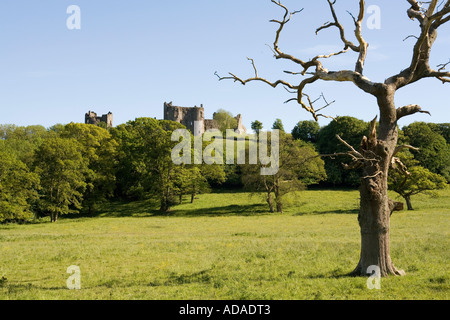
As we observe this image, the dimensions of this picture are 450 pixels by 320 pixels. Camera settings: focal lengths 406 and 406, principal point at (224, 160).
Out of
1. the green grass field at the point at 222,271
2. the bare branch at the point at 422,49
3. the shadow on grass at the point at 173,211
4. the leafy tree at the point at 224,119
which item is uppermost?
the leafy tree at the point at 224,119

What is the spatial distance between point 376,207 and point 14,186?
41258 millimetres

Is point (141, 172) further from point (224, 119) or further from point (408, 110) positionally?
point (224, 119)

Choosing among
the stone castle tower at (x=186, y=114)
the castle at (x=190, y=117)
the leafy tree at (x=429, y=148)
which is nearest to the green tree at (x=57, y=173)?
the leafy tree at (x=429, y=148)

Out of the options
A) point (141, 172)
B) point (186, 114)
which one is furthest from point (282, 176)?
point (186, 114)

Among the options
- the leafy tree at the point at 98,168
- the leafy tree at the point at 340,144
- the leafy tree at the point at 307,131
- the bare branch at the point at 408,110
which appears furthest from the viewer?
the leafy tree at the point at 307,131

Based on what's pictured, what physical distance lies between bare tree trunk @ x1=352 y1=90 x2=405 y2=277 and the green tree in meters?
43.5

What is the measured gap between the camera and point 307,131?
9225 centimetres

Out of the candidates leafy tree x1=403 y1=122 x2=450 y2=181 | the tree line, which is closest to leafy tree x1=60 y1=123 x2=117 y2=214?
the tree line

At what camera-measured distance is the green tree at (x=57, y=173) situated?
1959 inches

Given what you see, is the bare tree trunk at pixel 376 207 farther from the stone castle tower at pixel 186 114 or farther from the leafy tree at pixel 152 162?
the stone castle tower at pixel 186 114

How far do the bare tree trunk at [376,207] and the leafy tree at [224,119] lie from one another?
5090 inches

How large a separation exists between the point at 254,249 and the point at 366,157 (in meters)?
9.29

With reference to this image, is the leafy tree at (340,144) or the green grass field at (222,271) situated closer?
the green grass field at (222,271)
